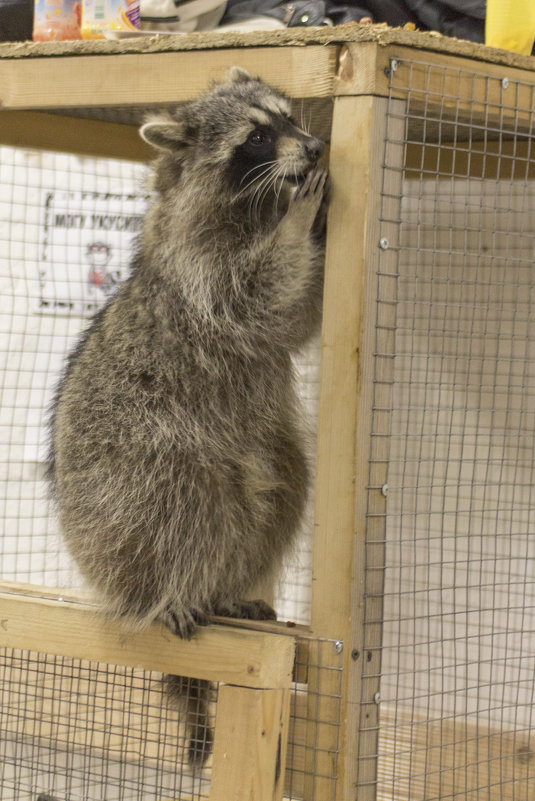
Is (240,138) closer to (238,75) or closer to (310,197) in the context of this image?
(238,75)

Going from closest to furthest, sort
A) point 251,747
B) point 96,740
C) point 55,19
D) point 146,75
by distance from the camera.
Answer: point 251,747 → point 146,75 → point 55,19 → point 96,740

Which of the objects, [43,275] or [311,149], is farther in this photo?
[43,275]

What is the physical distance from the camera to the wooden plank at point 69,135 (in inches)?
83.4

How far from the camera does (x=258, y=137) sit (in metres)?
1.82

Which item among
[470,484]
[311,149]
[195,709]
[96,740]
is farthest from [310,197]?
[96,740]

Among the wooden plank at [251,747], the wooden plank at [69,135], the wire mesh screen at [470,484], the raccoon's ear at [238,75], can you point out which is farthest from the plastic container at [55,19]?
the wooden plank at [251,747]

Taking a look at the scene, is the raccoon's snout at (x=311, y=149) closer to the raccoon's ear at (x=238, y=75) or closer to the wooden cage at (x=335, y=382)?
the wooden cage at (x=335, y=382)

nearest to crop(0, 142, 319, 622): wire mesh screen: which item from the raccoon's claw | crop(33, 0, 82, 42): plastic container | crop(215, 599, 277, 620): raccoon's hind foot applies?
crop(33, 0, 82, 42): plastic container

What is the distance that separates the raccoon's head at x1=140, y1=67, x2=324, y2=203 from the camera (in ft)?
5.70

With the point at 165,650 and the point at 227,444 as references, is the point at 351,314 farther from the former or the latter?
the point at 165,650

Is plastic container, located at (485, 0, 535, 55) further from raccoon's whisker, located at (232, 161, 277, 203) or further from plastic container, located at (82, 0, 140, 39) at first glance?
plastic container, located at (82, 0, 140, 39)

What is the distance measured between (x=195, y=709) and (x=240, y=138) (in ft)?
4.63

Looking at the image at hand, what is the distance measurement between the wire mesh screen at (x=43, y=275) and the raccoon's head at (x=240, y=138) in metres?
1.14

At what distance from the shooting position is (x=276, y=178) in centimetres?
178
